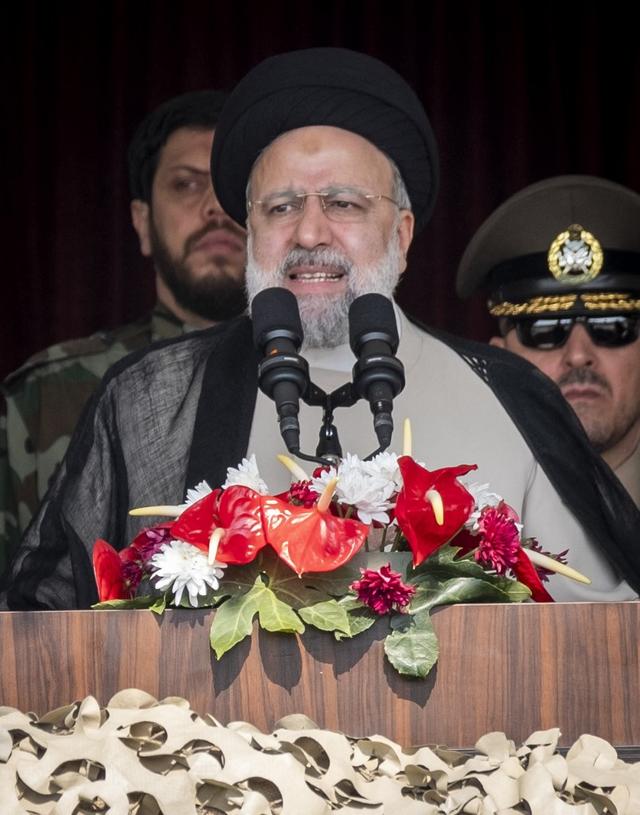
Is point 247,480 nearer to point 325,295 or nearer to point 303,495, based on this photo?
point 303,495

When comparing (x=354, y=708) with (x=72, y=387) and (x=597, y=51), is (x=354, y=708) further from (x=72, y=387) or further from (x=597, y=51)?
(x=597, y=51)

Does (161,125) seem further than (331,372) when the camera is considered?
Yes

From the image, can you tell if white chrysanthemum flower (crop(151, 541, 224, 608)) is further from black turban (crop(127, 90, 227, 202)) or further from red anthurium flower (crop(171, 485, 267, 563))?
black turban (crop(127, 90, 227, 202))

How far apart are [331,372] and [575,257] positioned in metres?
0.79

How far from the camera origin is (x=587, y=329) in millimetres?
3389

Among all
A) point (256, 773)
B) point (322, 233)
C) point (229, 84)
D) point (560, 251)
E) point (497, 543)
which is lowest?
point (256, 773)

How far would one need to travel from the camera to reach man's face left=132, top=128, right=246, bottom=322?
3.85 meters

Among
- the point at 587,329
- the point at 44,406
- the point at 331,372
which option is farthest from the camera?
the point at 44,406

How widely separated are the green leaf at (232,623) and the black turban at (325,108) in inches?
58.5

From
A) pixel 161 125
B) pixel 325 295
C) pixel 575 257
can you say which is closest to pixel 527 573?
pixel 325 295

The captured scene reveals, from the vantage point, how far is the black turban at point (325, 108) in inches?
115

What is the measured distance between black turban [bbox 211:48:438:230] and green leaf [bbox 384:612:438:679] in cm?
150

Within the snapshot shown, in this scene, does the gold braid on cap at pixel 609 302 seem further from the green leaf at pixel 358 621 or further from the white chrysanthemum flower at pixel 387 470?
the green leaf at pixel 358 621

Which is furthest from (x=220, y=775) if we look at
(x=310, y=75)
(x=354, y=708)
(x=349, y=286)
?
(x=310, y=75)
